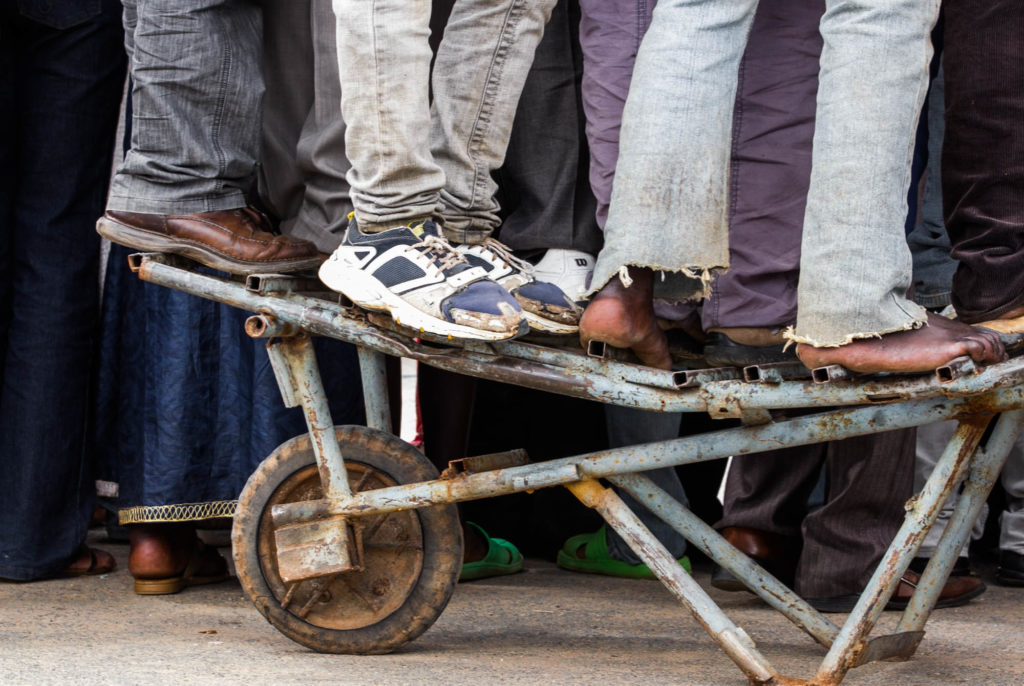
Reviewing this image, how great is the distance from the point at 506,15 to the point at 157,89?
77cm

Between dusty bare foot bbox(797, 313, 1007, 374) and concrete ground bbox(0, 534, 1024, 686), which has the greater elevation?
dusty bare foot bbox(797, 313, 1007, 374)

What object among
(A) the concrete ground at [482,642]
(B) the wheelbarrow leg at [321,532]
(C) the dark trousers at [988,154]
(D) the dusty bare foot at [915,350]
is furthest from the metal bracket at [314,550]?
(C) the dark trousers at [988,154]

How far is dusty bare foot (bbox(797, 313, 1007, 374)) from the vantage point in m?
2.08

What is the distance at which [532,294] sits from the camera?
247 cm

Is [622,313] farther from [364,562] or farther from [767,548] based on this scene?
[767,548]

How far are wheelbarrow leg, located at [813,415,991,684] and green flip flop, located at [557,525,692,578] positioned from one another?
4.14ft

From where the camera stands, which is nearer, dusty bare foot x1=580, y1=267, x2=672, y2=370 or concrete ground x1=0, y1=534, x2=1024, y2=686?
dusty bare foot x1=580, y1=267, x2=672, y2=370

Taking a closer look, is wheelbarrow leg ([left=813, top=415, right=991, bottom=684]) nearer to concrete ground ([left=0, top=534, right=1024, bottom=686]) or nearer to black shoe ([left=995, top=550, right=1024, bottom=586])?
concrete ground ([left=0, top=534, right=1024, bottom=686])

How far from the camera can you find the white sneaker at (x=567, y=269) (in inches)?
107

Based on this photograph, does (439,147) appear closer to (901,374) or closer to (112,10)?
(901,374)

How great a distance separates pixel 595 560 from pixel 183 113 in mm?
1770

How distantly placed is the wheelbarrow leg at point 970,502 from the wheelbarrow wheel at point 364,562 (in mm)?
951

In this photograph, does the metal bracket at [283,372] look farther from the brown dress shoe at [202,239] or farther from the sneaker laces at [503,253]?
the sneaker laces at [503,253]

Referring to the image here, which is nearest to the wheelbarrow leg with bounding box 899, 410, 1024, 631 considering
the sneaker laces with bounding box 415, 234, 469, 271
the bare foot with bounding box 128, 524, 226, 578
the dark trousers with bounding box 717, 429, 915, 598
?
the dark trousers with bounding box 717, 429, 915, 598
